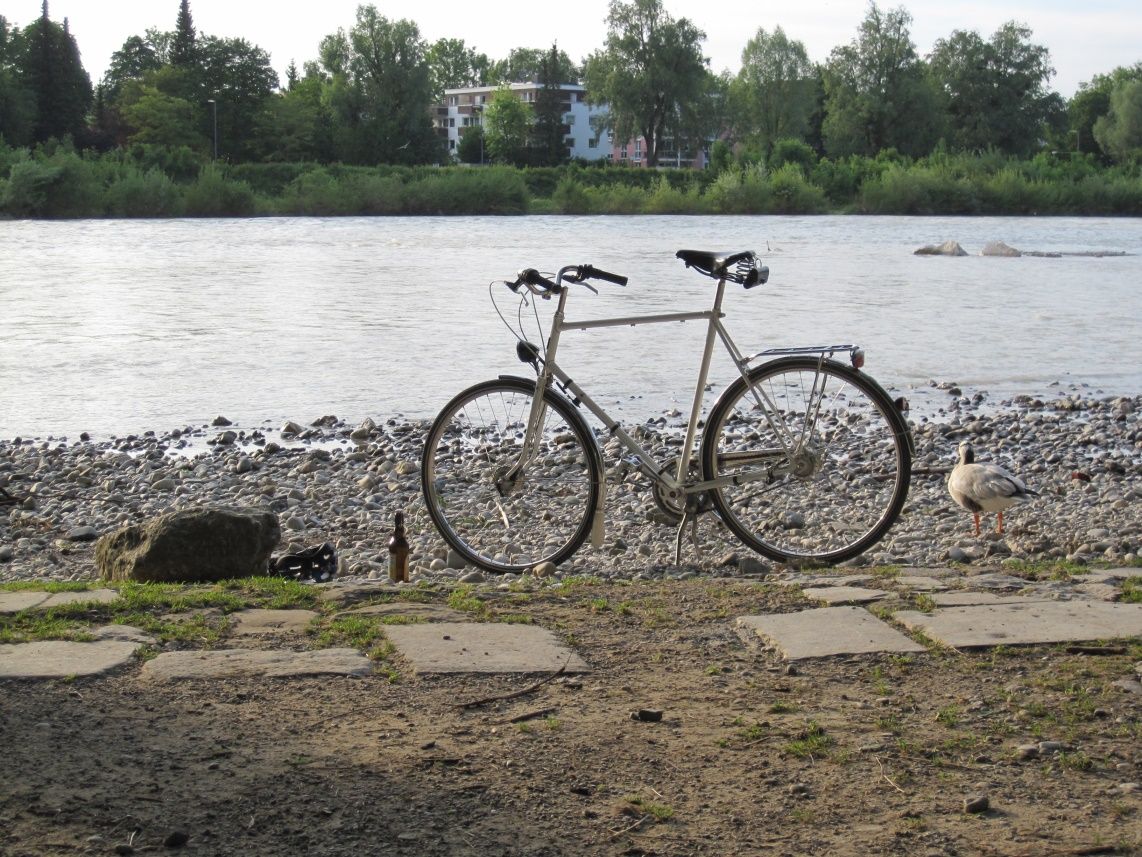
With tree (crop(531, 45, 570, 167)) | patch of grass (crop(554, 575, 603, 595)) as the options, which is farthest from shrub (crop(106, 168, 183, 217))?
patch of grass (crop(554, 575, 603, 595))

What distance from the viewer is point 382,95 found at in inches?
3947

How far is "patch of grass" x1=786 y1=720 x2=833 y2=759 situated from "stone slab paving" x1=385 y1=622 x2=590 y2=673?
788mm

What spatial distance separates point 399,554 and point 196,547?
0.86m

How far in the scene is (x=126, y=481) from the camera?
9.24 m

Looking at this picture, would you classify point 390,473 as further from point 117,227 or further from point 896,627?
point 117,227

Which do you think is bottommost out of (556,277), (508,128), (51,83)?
(556,277)

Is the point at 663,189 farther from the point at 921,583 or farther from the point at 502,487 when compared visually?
the point at 921,583

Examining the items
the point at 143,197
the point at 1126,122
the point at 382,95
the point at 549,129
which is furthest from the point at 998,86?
the point at 143,197

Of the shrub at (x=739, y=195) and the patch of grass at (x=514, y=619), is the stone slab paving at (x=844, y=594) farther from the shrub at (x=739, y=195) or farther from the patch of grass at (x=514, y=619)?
the shrub at (x=739, y=195)

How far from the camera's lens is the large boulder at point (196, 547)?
5773 mm

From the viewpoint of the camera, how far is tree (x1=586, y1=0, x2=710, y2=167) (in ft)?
302

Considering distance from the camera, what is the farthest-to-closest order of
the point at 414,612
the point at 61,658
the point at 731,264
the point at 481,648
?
the point at 731,264, the point at 414,612, the point at 481,648, the point at 61,658

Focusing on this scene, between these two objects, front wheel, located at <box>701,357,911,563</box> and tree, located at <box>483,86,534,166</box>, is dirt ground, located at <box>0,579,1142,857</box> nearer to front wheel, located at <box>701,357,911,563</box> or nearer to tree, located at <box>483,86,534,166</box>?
front wheel, located at <box>701,357,911,563</box>

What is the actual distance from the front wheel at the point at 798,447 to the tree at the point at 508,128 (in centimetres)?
10917
